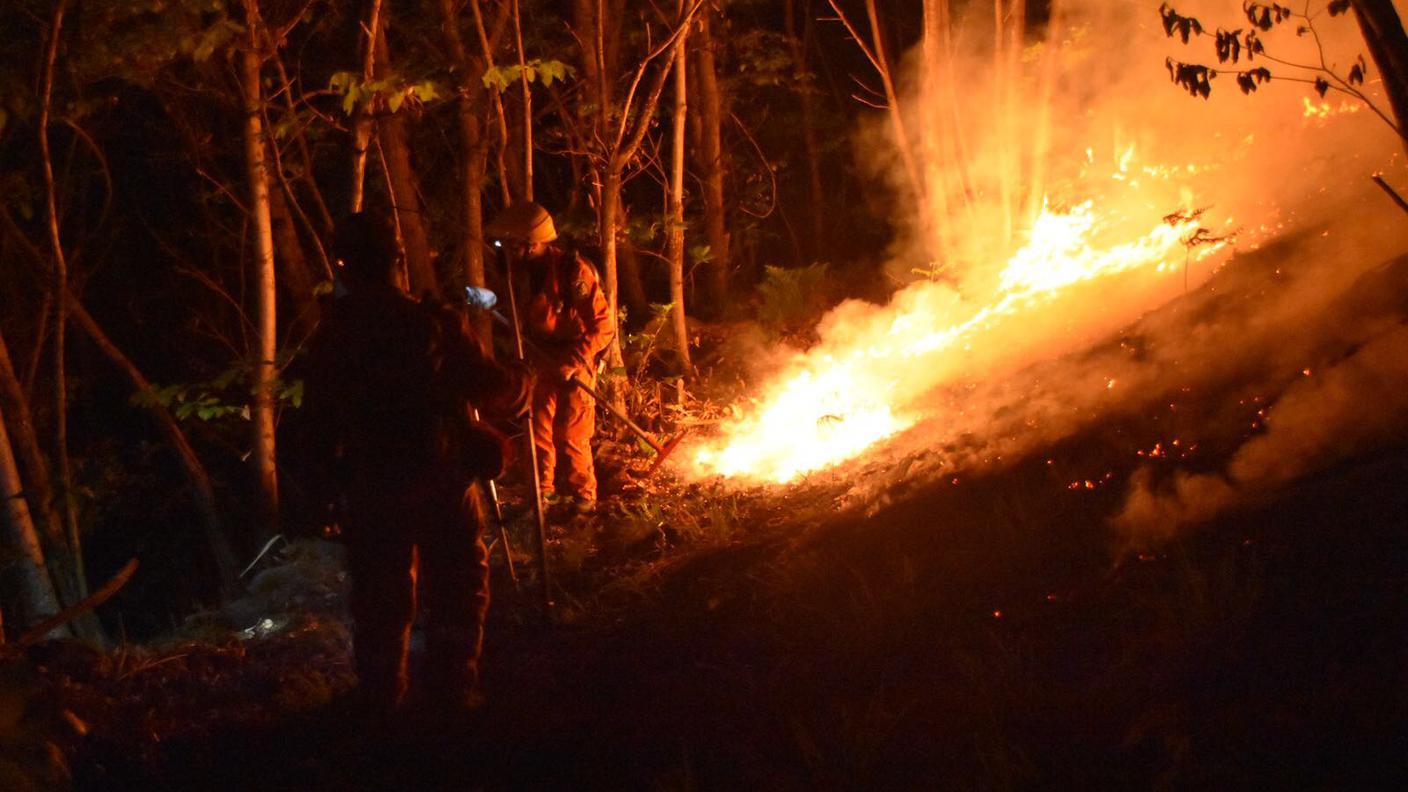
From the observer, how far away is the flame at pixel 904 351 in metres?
8.43

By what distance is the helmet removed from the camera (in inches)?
297

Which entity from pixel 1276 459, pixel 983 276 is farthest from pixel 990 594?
pixel 983 276

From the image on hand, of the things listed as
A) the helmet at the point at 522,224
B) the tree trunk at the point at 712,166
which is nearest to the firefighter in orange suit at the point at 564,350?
the helmet at the point at 522,224

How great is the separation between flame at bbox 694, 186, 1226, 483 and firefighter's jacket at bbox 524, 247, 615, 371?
1560 millimetres

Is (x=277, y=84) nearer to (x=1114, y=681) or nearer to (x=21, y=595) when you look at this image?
(x=21, y=595)

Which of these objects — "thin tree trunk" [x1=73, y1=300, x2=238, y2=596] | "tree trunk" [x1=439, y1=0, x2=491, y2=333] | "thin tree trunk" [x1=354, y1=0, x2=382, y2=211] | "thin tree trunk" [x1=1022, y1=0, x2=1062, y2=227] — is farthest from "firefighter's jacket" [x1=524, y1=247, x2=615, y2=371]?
"thin tree trunk" [x1=73, y1=300, x2=238, y2=596]

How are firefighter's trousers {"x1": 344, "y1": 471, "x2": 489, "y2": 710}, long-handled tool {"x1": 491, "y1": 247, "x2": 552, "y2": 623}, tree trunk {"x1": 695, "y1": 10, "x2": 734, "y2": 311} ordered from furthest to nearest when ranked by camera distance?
tree trunk {"x1": 695, "y1": 10, "x2": 734, "y2": 311}, long-handled tool {"x1": 491, "y1": 247, "x2": 552, "y2": 623}, firefighter's trousers {"x1": 344, "y1": 471, "x2": 489, "y2": 710}

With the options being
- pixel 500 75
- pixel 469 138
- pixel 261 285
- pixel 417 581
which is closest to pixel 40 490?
pixel 261 285

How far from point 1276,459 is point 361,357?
4.11 m

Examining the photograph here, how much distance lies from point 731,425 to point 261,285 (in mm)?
4085

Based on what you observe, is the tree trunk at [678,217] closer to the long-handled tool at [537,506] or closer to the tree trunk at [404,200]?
the tree trunk at [404,200]

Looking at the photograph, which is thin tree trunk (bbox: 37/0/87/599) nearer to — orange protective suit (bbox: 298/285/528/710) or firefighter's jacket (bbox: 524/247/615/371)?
firefighter's jacket (bbox: 524/247/615/371)

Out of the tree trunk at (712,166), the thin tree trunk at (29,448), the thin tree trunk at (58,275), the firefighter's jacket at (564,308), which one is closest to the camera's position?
the firefighter's jacket at (564,308)

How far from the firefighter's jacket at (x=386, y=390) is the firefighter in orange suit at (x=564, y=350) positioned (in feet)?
11.5
